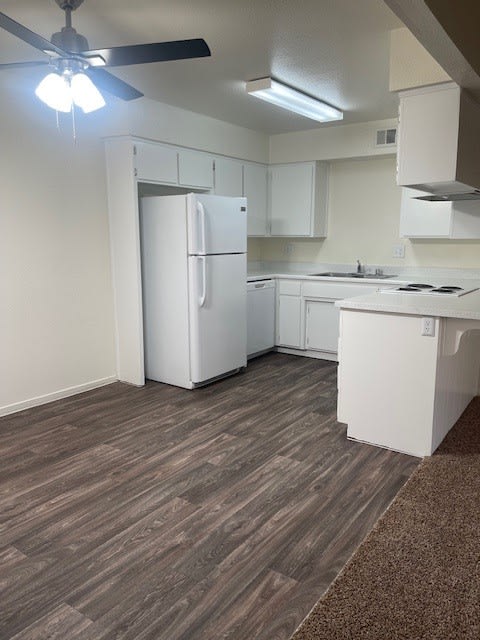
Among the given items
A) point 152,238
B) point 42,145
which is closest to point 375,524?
point 152,238

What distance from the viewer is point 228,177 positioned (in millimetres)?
4988

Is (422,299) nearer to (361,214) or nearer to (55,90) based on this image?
(55,90)

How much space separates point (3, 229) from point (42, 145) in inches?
28.0

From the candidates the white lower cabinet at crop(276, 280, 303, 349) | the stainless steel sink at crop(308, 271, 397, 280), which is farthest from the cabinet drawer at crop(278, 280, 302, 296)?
the stainless steel sink at crop(308, 271, 397, 280)

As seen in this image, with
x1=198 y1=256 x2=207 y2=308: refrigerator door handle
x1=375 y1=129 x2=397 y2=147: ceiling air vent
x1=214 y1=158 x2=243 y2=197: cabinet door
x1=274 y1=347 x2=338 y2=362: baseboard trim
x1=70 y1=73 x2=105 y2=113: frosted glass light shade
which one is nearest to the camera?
x1=70 y1=73 x2=105 y2=113: frosted glass light shade

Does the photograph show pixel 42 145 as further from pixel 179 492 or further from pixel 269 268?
pixel 269 268

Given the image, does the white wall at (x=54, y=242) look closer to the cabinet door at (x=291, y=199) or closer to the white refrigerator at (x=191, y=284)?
the white refrigerator at (x=191, y=284)

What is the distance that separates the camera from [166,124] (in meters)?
4.25

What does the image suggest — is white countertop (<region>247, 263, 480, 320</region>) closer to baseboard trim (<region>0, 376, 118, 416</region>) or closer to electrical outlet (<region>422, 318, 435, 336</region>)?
electrical outlet (<region>422, 318, 435, 336</region>)

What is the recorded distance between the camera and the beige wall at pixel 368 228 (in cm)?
490

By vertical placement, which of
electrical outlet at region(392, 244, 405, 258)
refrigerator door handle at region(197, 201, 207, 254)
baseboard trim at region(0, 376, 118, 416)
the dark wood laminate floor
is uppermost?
refrigerator door handle at region(197, 201, 207, 254)

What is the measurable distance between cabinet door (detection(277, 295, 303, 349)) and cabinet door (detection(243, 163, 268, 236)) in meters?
0.83

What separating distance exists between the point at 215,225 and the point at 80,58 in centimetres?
202

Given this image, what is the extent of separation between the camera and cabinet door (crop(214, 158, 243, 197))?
15.9ft
